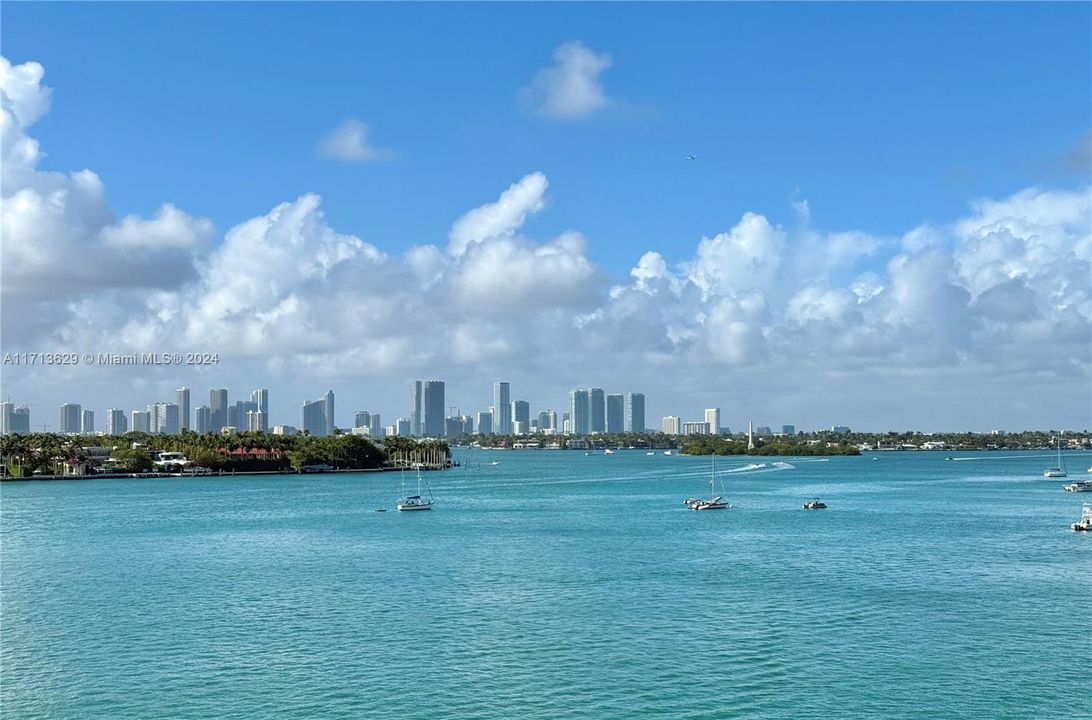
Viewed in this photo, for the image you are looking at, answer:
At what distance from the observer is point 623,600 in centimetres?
4772

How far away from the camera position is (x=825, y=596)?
48.4 m

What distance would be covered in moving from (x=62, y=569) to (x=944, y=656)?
5001 cm

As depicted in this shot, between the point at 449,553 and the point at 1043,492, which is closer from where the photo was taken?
the point at 449,553

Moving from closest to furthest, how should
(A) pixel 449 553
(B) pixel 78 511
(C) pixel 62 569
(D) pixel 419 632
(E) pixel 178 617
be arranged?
(D) pixel 419 632
(E) pixel 178 617
(C) pixel 62 569
(A) pixel 449 553
(B) pixel 78 511

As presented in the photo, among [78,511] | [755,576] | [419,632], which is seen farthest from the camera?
[78,511]

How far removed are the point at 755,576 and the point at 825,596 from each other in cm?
668

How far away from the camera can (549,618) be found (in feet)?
143

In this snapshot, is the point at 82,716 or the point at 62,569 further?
the point at 62,569

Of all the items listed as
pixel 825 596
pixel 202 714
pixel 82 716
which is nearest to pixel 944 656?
pixel 825 596

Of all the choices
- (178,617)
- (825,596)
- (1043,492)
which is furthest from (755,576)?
(1043,492)

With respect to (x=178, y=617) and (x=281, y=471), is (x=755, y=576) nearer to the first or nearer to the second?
(x=178, y=617)

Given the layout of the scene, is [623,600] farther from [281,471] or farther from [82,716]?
[281,471]

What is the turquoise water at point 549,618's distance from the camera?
3225cm

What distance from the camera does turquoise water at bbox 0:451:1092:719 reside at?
1270 inches
